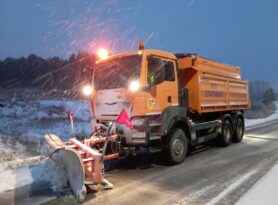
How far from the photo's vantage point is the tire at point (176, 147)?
7846mm

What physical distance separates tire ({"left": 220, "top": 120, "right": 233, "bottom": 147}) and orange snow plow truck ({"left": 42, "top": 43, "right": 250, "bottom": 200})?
1.49 m

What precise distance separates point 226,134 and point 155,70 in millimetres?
4949

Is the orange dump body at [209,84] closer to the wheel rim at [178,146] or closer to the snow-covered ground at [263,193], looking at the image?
the wheel rim at [178,146]

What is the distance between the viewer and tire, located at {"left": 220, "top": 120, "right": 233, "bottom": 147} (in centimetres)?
1091

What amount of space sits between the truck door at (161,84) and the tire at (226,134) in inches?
140

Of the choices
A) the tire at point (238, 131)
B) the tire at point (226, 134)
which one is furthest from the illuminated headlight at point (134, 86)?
the tire at point (238, 131)

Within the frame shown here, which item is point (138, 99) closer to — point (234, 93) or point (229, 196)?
point (229, 196)

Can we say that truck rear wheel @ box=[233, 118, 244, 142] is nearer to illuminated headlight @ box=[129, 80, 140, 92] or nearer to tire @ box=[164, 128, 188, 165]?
tire @ box=[164, 128, 188, 165]

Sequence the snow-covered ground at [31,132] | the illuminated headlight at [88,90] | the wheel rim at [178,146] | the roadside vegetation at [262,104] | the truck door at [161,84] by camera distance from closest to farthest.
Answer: the snow-covered ground at [31,132] < the truck door at [161,84] < the wheel rim at [178,146] < the illuminated headlight at [88,90] < the roadside vegetation at [262,104]

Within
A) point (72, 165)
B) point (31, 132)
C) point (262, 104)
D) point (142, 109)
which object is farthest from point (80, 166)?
point (262, 104)

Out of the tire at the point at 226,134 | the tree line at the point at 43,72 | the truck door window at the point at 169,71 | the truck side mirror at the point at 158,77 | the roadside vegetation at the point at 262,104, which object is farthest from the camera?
the tree line at the point at 43,72

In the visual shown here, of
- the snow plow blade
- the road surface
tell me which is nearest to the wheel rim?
the road surface

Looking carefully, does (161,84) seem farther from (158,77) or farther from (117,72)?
(117,72)

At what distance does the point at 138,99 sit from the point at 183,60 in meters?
2.56
